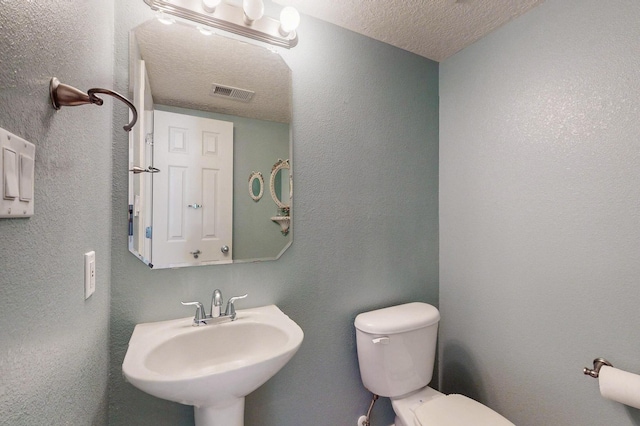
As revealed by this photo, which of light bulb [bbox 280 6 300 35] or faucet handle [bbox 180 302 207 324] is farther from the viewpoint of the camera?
light bulb [bbox 280 6 300 35]

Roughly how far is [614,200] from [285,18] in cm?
151

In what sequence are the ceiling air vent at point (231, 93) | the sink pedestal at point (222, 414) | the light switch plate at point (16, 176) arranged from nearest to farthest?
the light switch plate at point (16, 176) → the sink pedestal at point (222, 414) → the ceiling air vent at point (231, 93)

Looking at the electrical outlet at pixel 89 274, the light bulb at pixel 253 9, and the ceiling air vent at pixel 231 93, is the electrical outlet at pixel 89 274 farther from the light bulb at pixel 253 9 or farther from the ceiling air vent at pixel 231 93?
the light bulb at pixel 253 9

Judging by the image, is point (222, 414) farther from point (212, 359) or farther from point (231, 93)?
point (231, 93)

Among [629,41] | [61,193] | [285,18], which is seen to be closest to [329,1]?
[285,18]

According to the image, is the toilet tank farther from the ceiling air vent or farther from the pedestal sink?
the ceiling air vent

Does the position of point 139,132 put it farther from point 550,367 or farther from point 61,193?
point 550,367

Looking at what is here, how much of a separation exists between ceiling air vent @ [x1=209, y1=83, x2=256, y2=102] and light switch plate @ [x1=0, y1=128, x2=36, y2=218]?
2.77 ft

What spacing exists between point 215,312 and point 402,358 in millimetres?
911

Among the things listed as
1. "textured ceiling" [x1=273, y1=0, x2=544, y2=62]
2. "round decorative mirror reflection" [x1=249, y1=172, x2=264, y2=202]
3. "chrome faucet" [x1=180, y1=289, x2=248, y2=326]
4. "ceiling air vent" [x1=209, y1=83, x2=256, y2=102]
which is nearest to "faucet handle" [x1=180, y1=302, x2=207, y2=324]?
→ "chrome faucet" [x1=180, y1=289, x2=248, y2=326]

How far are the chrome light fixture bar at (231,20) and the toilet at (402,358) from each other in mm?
1391

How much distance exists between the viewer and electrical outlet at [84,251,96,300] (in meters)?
0.79

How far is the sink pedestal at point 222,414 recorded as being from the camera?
3.24 ft

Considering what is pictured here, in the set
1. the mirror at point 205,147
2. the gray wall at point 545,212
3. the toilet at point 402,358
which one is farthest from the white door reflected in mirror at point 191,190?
the gray wall at point 545,212
